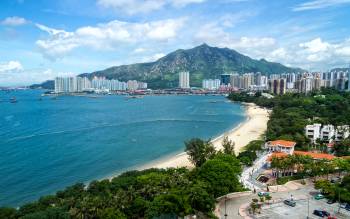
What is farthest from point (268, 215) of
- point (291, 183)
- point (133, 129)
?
point (133, 129)

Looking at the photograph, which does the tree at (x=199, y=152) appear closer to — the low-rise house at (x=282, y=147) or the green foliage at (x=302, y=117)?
the low-rise house at (x=282, y=147)

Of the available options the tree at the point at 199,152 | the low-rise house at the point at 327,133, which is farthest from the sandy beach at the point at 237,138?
the low-rise house at the point at 327,133

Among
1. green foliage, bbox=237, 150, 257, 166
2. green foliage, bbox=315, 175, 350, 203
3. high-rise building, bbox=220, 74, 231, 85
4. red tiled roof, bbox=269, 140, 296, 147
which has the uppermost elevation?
high-rise building, bbox=220, 74, 231, 85

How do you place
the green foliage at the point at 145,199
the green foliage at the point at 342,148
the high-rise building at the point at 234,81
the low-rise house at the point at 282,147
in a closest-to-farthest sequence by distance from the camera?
the green foliage at the point at 145,199 < the green foliage at the point at 342,148 < the low-rise house at the point at 282,147 < the high-rise building at the point at 234,81

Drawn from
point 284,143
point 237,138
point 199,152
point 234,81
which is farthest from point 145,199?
point 234,81

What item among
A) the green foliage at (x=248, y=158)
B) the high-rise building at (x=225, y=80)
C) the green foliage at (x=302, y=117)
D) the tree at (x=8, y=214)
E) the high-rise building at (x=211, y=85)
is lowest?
the tree at (x=8, y=214)

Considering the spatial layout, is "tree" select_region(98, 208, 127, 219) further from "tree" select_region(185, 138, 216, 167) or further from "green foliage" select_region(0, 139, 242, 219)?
"tree" select_region(185, 138, 216, 167)

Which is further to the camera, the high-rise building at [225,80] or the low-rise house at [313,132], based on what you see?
the high-rise building at [225,80]

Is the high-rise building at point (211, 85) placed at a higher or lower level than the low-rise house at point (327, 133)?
higher

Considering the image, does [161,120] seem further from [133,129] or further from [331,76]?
[331,76]

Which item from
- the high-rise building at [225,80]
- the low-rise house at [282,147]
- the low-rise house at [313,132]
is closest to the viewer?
the low-rise house at [282,147]

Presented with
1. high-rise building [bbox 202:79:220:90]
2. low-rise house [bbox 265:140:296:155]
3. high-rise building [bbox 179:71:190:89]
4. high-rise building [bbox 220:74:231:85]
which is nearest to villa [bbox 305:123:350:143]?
low-rise house [bbox 265:140:296:155]
